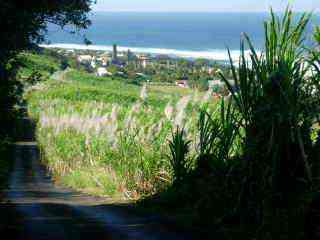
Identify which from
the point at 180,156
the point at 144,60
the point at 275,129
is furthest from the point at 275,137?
the point at 144,60

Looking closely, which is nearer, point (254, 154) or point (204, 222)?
point (254, 154)

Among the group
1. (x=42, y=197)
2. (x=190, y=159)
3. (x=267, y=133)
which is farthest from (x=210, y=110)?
(x=42, y=197)

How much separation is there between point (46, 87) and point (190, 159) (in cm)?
5389

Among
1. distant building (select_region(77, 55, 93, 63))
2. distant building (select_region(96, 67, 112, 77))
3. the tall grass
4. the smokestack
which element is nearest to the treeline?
the tall grass

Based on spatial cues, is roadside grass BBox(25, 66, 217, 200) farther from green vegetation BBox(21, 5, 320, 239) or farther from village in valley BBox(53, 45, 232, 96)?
village in valley BBox(53, 45, 232, 96)

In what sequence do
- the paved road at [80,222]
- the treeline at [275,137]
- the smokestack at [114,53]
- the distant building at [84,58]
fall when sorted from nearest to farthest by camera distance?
the treeline at [275,137] → the paved road at [80,222] → the smokestack at [114,53] → the distant building at [84,58]

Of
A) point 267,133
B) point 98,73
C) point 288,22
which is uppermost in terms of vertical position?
point 288,22

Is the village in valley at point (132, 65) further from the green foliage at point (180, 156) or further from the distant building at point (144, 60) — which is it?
the green foliage at point (180, 156)


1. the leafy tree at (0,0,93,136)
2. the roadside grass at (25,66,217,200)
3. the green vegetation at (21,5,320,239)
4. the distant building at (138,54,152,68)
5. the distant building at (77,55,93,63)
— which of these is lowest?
the distant building at (77,55,93,63)

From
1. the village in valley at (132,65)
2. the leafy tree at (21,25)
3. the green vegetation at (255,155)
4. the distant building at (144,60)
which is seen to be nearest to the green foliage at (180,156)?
the green vegetation at (255,155)

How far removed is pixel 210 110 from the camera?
15.6m

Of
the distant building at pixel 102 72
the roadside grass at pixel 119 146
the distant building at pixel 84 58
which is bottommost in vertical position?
the distant building at pixel 102 72

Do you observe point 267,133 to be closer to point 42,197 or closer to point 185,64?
point 42,197

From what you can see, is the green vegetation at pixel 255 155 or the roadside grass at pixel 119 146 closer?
the green vegetation at pixel 255 155
